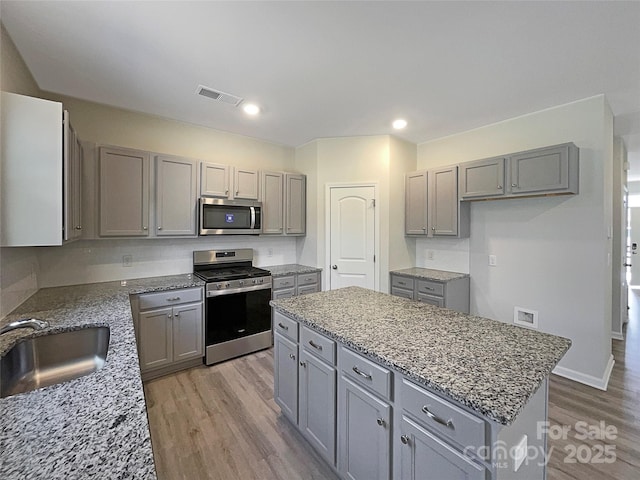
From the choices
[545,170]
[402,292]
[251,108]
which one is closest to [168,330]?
[251,108]

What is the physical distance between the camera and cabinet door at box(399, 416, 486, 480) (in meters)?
0.99

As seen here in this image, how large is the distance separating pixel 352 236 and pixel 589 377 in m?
2.81

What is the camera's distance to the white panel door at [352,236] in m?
3.77

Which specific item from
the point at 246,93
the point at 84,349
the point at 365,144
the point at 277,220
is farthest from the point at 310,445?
the point at 365,144

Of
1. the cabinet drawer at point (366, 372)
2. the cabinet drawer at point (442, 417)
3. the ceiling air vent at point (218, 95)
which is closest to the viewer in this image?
the cabinet drawer at point (442, 417)

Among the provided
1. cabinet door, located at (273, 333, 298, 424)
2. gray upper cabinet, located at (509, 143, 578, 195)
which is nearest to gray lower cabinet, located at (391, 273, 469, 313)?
gray upper cabinet, located at (509, 143, 578, 195)

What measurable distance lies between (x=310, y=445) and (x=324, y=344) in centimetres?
86

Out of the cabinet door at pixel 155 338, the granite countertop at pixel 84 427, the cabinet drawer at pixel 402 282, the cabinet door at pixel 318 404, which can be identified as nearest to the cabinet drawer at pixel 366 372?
the cabinet door at pixel 318 404

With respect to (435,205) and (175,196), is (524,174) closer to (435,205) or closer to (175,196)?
(435,205)

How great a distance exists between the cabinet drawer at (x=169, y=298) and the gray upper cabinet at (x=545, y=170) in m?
3.48

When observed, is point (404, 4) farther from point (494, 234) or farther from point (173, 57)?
point (494, 234)

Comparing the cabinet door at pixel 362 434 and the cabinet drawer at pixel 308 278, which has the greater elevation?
the cabinet drawer at pixel 308 278

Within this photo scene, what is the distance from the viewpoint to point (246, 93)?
262cm

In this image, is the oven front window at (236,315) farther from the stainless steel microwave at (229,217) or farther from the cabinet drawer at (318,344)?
the cabinet drawer at (318,344)
